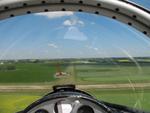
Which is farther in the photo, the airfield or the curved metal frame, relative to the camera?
the airfield

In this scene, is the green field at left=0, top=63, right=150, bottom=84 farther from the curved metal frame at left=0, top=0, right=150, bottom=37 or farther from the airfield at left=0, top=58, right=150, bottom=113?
the curved metal frame at left=0, top=0, right=150, bottom=37

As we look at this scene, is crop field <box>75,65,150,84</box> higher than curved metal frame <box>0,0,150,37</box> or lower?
lower

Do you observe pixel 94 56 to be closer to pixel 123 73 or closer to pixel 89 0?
pixel 123 73

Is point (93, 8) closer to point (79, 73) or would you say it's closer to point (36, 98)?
point (79, 73)

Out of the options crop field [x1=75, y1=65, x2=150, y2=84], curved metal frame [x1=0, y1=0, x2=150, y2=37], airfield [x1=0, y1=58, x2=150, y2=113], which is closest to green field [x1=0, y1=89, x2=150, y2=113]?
airfield [x1=0, y1=58, x2=150, y2=113]

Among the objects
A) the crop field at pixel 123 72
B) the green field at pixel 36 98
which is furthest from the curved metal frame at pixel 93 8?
the green field at pixel 36 98

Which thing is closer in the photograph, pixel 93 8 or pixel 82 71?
pixel 93 8

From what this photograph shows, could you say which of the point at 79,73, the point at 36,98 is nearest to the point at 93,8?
the point at 79,73

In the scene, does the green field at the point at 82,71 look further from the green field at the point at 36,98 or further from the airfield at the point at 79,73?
the green field at the point at 36,98
